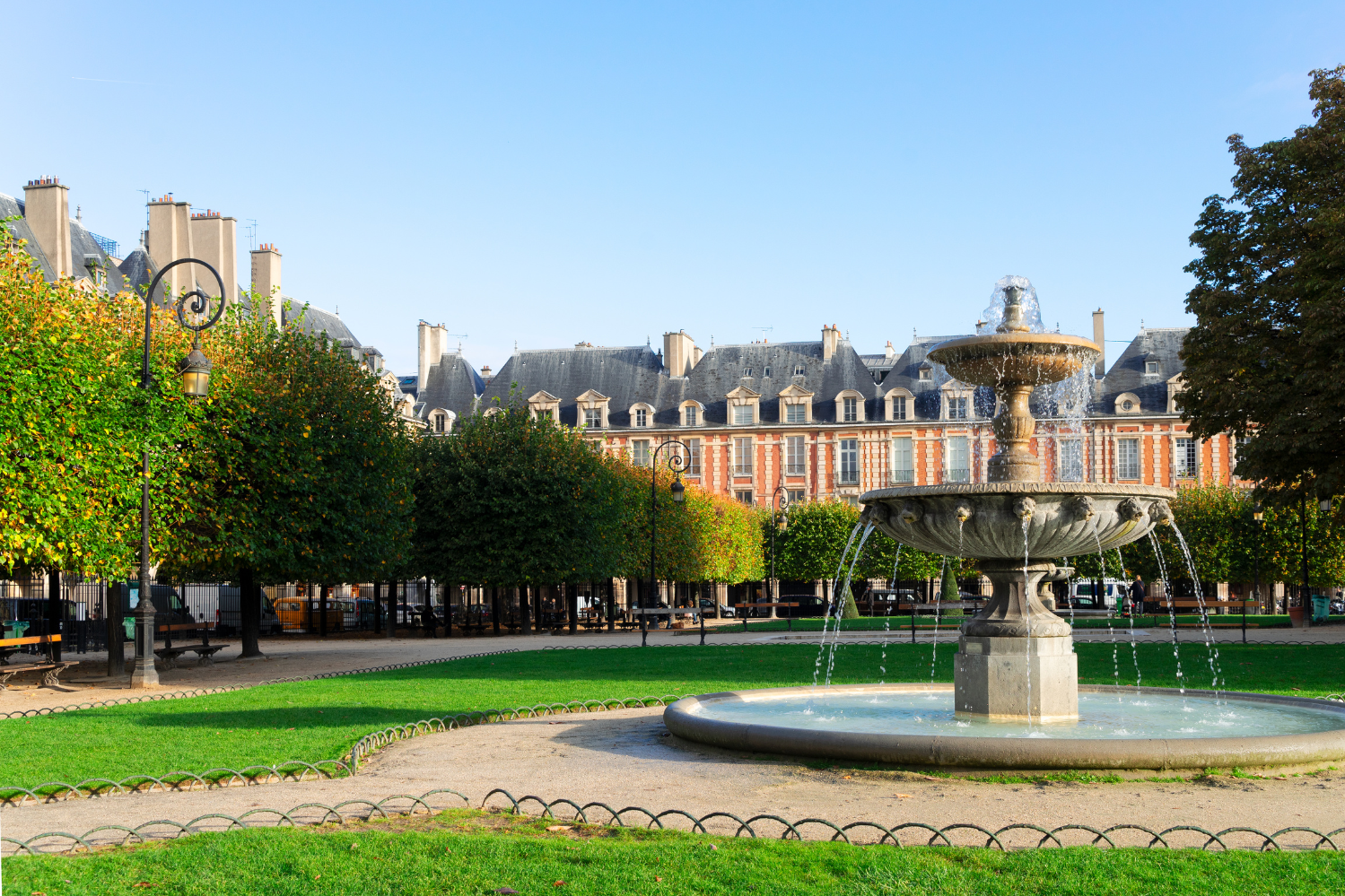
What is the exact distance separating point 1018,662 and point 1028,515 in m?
1.28

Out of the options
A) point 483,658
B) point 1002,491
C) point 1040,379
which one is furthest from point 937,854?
point 483,658

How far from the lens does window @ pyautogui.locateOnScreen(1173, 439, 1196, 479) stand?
64875mm

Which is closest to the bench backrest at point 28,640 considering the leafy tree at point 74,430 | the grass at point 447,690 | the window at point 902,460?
the leafy tree at point 74,430

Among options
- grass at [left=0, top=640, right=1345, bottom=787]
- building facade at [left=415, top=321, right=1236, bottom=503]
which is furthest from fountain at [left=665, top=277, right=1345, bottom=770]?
building facade at [left=415, top=321, right=1236, bottom=503]

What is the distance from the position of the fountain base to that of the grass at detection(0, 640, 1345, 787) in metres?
5.18

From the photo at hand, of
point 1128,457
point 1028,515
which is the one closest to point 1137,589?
point 1128,457

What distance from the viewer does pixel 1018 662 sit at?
10.1 m

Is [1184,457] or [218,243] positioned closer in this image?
[218,243]

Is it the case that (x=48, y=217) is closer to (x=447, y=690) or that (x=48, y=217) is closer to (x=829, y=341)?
(x=447, y=690)

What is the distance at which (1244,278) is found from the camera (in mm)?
23875

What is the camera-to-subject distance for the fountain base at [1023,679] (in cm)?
1012

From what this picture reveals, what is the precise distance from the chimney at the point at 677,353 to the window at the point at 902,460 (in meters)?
13.3

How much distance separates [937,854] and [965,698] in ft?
15.3

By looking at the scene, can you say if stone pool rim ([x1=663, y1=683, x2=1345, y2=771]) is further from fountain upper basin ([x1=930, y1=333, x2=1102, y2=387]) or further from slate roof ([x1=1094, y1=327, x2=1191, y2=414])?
slate roof ([x1=1094, y1=327, x2=1191, y2=414])
